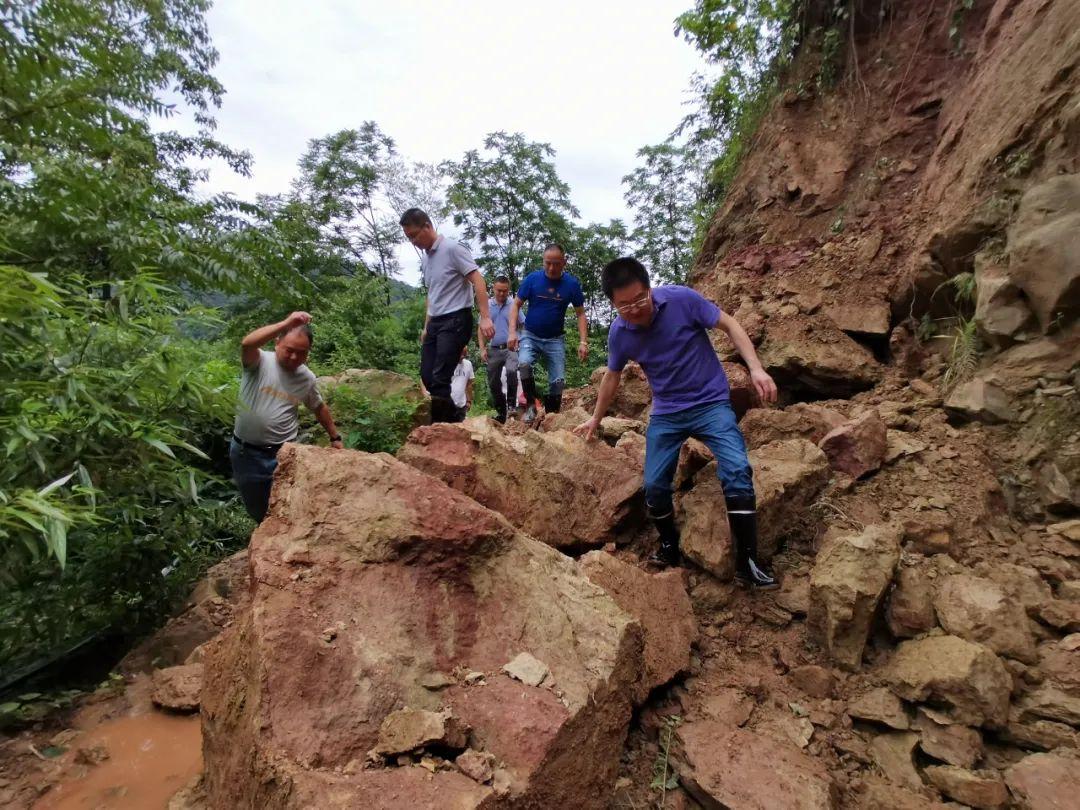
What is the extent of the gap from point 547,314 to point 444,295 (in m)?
1.50

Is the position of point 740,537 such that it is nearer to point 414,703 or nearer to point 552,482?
point 552,482

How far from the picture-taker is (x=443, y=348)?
14.7 ft

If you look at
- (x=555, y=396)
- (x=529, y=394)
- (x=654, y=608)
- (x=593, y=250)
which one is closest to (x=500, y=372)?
(x=529, y=394)

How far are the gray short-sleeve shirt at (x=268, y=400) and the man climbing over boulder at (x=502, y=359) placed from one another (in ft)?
9.03

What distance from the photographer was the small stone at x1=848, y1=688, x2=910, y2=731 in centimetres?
214

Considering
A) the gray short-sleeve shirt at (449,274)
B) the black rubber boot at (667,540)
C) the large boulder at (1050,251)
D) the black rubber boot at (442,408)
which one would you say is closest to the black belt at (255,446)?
the black rubber boot at (442,408)

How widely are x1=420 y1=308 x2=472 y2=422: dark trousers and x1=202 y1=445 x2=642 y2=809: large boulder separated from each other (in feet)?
6.57

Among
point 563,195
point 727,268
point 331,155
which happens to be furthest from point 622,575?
point 331,155

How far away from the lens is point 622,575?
105 inches

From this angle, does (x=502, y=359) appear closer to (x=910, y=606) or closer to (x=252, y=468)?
(x=252, y=468)

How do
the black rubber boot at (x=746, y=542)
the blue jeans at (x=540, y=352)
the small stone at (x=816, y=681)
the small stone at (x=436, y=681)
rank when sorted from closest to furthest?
1. the small stone at (x=436, y=681)
2. the small stone at (x=816, y=681)
3. the black rubber boot at (x=746, y=542)
4. the blue jeans at (x=540, y=352)

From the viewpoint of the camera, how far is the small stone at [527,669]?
1910mm

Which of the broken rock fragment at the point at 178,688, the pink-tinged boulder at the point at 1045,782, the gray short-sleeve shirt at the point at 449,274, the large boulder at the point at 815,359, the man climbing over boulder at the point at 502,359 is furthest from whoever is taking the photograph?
the man climbing over boulder at the point at 502,359

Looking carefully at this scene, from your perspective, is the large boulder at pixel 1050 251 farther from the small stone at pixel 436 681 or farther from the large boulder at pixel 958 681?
the small stone at pixel 436 681
